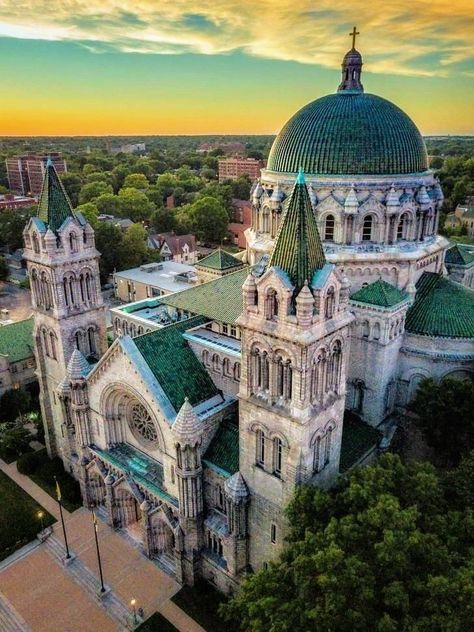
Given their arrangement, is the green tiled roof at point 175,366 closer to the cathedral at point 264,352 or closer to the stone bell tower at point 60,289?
the cathedral at point 264,352

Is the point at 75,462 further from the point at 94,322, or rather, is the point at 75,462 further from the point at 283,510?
the point at 283,510

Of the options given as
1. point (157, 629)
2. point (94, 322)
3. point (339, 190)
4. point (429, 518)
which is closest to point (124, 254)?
point (94, 322)

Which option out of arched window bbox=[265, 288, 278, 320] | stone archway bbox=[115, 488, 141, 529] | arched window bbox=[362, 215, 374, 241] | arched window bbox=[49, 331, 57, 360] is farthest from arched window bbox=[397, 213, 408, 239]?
arched window bbox=[49, 331, 57, 360]

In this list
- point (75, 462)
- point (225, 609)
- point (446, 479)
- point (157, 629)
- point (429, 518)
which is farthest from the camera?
point (75, 462)

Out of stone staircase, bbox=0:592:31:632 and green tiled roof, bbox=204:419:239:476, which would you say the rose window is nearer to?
green tiled roof, bbox=204:419:239:476

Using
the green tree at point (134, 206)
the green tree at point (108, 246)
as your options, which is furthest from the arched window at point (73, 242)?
the green tree at point (134, 206)

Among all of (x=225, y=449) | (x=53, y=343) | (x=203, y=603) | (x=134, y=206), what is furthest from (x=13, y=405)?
(x=134, y=206)
